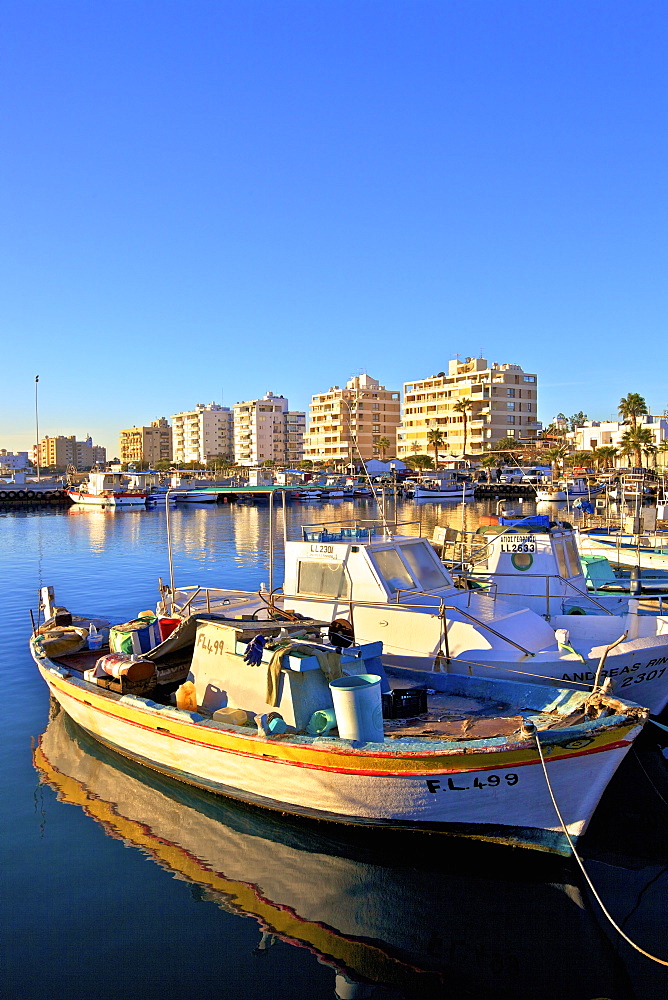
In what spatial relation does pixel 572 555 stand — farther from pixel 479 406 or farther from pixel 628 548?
pixel 479 406

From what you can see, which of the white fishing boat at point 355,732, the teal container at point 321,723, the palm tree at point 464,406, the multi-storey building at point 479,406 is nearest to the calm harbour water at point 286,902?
the white fishing boat at point 355,732

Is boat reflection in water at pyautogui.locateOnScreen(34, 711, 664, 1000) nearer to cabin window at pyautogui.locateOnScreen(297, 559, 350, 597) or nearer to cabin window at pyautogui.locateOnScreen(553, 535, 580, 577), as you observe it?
cabin window at pyautogui.locateOnScreen(297, 559, 350, 597)

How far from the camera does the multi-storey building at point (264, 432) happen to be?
179 m

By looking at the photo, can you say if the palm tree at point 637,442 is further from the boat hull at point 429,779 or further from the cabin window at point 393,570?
the boat hull at point 429,779

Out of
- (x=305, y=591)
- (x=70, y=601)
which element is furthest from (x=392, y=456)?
(x=305, y=591)

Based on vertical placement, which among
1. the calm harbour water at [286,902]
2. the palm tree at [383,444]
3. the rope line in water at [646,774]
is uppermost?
the palm tree at [383,444]

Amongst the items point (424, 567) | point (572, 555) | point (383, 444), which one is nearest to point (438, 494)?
point (383, 444)

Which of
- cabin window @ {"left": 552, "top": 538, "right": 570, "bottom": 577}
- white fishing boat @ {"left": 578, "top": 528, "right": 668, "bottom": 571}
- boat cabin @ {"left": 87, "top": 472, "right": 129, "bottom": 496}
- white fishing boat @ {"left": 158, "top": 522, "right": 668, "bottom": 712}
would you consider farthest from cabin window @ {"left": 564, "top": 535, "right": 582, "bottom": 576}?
boat cabin @ {"left": 87, "top": 472, "right": 129, "bottom": 496}

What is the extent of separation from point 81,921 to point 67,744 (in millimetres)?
5426

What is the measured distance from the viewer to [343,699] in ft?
28.1

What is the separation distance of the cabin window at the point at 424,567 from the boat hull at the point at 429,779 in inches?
225

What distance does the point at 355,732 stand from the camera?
855cm

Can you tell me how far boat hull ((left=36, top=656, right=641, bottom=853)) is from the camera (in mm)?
7926

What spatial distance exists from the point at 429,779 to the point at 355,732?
1.03m
